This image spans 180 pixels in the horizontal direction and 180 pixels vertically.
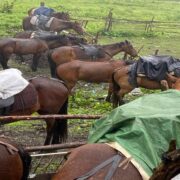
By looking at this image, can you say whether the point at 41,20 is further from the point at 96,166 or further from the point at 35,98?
the point at 96,166

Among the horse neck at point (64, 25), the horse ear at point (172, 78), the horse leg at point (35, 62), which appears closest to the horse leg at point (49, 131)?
the horse ear at point (172, 78)

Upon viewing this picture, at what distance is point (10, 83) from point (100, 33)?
14538 mm

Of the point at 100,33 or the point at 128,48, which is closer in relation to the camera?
the point at 128,48

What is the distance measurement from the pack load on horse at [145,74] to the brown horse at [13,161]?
5.81 metres

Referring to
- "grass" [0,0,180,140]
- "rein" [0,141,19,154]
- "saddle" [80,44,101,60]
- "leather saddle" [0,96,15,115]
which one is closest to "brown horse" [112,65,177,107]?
"grass" [0,0,180,140]

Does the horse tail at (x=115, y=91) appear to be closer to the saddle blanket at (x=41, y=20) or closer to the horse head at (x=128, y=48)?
the horse head at (x=128, y=48)

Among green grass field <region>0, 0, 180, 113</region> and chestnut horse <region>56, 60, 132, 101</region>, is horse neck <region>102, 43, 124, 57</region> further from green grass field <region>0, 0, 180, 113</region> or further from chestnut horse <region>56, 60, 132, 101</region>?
green grass field <region>0, 0, 180, 113</region>

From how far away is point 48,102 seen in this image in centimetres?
745

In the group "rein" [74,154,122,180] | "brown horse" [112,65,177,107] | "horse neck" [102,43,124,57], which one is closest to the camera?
"rein" [74,154,122,180]

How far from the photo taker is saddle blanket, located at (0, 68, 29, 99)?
6.64 metres

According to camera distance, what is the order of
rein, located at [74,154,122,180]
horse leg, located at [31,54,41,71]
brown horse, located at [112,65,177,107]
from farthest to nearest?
horse leg, located at [31,54,41,71]
brown horse, located at [112,65,177,107]
rein, located at [74,154,122,180]

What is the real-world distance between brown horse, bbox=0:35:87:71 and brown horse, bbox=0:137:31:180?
8.80 meters

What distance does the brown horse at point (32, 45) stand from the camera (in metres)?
12.8

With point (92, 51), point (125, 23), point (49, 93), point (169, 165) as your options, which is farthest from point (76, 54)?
point (125, 23)
